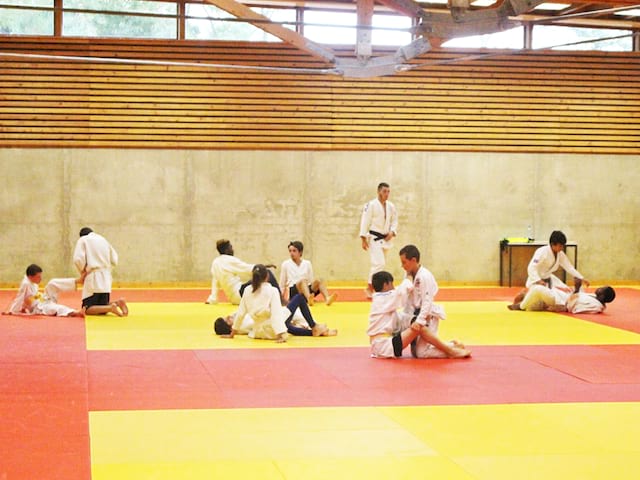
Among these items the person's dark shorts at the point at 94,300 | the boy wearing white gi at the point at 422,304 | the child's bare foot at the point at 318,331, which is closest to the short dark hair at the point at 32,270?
the person's dark shorts at the point at 94,300

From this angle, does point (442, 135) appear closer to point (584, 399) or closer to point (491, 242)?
point (491, 242)

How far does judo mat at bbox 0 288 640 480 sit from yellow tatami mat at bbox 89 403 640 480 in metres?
0.02

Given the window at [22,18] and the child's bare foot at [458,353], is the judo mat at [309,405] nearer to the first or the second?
the child's bare foot at [458,353]

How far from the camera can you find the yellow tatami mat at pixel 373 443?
5.21 meters

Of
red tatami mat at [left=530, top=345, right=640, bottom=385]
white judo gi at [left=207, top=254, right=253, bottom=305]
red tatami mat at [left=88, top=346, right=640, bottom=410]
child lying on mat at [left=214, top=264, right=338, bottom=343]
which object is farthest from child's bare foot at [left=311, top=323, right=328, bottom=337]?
white judo gi at [left=207, top=254, right=253, bottom=305]

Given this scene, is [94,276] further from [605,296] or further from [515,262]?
[515,262]

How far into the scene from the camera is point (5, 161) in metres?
16.6

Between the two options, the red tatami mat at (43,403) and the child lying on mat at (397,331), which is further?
the child lying on mat at (397,331)

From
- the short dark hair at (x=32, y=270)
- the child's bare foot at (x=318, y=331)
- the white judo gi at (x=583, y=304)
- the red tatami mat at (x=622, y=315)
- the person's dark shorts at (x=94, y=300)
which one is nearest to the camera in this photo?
the child's bare foot at (x=318, y=331)

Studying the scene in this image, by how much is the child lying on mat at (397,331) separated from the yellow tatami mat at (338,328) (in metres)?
0.81

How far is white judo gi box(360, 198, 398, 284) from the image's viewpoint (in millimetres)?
15008

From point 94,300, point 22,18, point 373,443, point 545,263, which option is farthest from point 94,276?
point 373,443

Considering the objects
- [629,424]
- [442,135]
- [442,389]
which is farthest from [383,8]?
[629,424]

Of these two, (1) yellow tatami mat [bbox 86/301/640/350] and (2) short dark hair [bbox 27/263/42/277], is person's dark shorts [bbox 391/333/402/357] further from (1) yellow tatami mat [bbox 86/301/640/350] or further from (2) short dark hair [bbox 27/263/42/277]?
(2) short dark hair [bbox 27/263/42/277]
